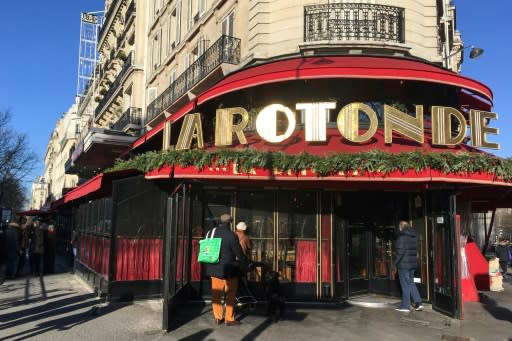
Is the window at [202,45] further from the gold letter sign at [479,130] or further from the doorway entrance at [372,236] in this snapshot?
the gold letter sign at [479,130]

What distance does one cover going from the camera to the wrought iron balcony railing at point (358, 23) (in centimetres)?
1223

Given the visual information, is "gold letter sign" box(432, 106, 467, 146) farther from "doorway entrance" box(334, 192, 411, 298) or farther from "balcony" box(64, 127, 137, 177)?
"balcony" box(64, 127, 137, 177)

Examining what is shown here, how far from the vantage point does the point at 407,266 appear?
9.25 m

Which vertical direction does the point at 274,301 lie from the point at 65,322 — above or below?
above

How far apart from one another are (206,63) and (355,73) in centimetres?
812

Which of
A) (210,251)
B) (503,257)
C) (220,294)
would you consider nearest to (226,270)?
(210,251)

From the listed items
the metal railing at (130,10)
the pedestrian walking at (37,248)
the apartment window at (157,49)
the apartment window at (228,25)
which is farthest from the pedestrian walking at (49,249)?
the metal railing at (130,10)

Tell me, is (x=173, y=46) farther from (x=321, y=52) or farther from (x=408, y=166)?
(x=408, y=166)

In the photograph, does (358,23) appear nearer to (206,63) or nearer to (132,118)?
(206,63)

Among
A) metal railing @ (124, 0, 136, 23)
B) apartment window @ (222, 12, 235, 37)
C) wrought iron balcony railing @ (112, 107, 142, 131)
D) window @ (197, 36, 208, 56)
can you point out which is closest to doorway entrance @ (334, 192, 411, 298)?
apartment window @ (222, 12, 235, 37)

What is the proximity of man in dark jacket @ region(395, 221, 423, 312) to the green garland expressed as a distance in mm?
1744

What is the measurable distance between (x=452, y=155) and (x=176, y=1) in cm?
1797

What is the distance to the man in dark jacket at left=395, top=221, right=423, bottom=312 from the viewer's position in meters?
9.21

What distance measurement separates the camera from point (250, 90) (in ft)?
40.5
